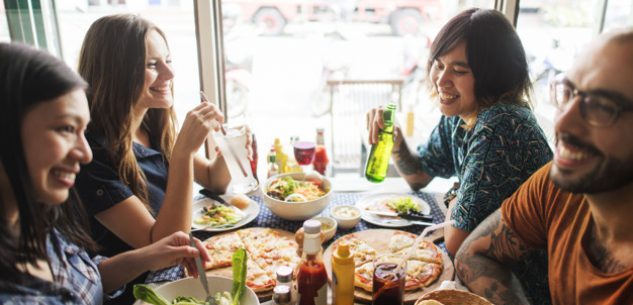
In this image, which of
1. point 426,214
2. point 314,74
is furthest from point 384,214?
point 314,74

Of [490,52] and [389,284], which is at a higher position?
[490,52]

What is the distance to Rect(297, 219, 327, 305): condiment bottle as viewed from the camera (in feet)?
3.17

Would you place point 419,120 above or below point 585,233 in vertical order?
below

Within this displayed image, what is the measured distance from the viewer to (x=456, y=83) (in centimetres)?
148

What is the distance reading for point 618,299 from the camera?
0.93 m

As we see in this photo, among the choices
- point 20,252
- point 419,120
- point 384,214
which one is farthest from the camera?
point 419,120

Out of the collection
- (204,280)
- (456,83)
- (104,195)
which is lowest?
(204,280)

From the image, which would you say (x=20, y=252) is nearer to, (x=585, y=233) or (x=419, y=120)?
(x=585, y=233)

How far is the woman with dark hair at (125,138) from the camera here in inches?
51.6

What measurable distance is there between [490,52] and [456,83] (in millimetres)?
136

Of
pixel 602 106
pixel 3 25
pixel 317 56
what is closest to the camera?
pixel 602 106

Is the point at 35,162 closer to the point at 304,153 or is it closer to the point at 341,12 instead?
the point at 304,153

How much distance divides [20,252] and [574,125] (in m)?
1.09

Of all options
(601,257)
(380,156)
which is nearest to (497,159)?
(601,257)
